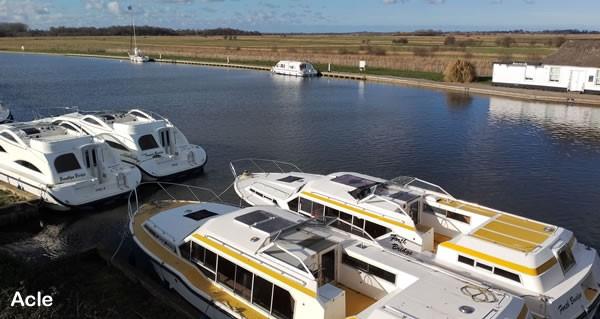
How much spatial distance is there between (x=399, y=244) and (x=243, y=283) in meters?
5.23

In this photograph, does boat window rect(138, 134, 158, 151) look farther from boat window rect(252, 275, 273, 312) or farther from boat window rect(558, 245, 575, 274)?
boat window rect(558, 245, 575, 274)

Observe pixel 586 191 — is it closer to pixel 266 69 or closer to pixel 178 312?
pixel 178 312

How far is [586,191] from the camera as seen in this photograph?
25.9 meters

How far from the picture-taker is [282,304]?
12406 millimetres

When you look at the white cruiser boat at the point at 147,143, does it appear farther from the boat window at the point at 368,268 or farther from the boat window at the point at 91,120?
the boat window at the point at 368,268

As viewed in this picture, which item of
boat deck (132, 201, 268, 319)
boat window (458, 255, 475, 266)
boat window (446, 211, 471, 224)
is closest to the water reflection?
boat window (446, 211, 471, 224)

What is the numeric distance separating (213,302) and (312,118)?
1310 inches

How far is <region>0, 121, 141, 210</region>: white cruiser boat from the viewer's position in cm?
2198

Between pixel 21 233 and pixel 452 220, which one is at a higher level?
pixel 452 220

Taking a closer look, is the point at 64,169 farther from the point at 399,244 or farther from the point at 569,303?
the point at 569,303

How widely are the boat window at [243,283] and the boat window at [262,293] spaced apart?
0.20 m

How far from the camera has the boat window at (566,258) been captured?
45.1 ft

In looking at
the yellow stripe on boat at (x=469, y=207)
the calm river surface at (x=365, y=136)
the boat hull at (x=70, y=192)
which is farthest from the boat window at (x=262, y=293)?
the boat hull at (x=70, y=192)

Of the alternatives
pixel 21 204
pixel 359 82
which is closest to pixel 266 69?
pixel 359 82
